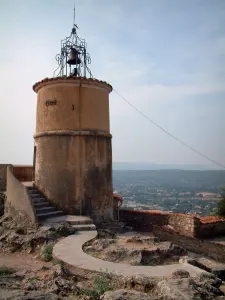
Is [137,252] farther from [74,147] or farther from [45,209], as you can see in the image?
[74,147]

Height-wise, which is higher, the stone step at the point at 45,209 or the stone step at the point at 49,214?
the stone step at the point at 45,209

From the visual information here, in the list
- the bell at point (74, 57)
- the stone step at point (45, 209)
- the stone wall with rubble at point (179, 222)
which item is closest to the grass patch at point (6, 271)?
the stone step at point (45, 209)

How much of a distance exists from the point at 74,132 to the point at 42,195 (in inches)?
111

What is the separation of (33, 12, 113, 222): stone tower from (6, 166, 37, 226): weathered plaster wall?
1046mm

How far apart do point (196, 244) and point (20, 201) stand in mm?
6832

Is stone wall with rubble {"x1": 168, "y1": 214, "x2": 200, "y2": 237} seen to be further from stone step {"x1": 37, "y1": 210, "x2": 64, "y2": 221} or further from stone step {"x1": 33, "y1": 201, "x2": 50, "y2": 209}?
stone step {"x1": 33, "y1": 201, "x2": 50, "y2": 209}

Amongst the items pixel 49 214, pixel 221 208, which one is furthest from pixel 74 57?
pixel 221 208

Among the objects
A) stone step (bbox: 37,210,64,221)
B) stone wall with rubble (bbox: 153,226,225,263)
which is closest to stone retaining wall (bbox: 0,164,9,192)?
stone step (bbox: 37,210,64,221)

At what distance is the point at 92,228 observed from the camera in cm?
995

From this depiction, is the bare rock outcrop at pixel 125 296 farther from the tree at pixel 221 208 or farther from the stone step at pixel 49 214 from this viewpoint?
the tree at pixel 221 208

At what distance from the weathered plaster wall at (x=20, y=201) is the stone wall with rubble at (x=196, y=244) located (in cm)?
500

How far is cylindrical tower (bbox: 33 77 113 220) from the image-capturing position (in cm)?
1165

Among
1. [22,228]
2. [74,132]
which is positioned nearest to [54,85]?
[74,132]

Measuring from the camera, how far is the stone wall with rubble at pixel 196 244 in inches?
436
